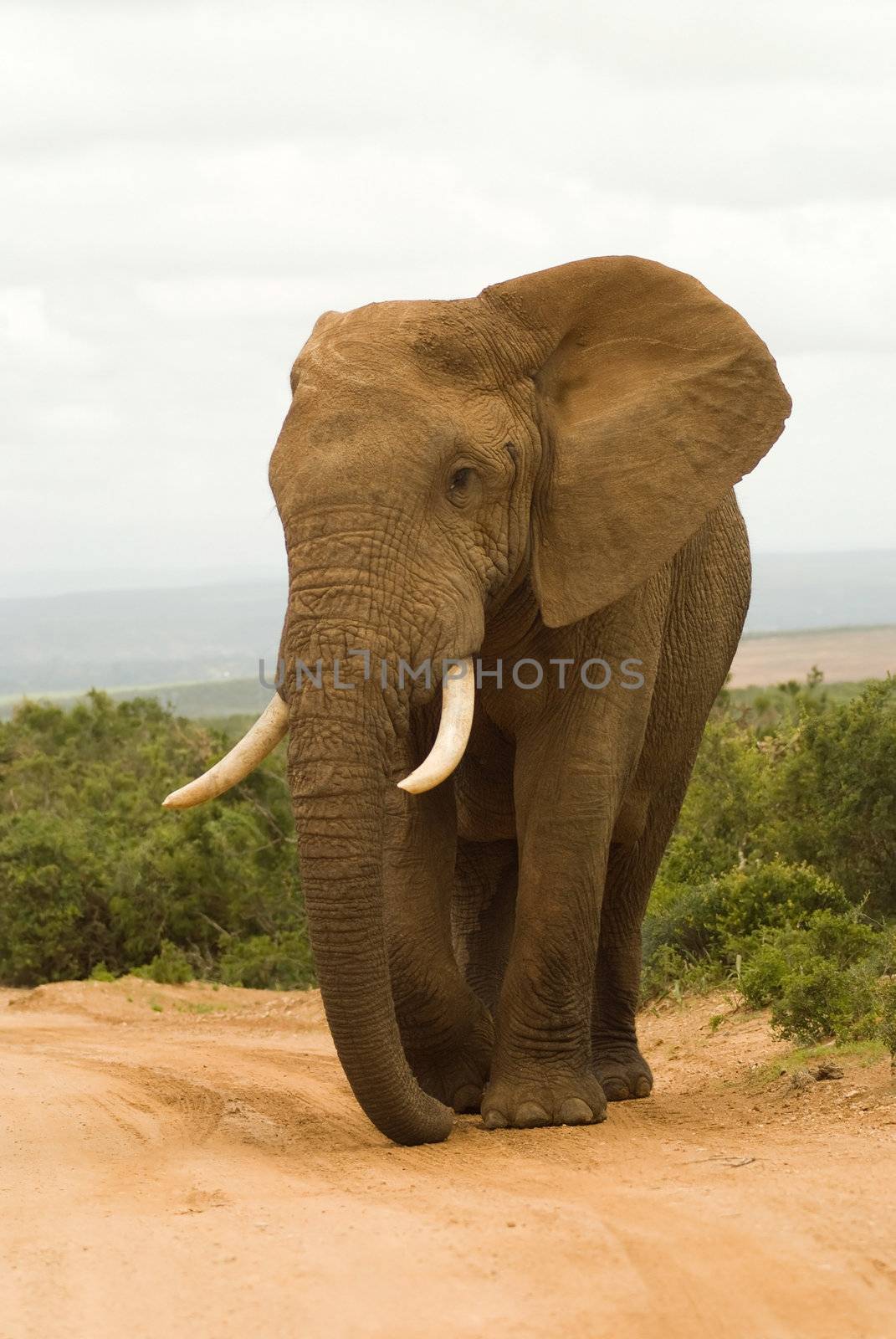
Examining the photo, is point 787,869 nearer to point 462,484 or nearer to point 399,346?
point 462,484

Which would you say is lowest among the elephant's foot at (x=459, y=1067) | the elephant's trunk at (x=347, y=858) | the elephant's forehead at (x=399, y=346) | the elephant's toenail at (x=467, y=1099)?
the elephant's toenail at (x=467, y=1099)

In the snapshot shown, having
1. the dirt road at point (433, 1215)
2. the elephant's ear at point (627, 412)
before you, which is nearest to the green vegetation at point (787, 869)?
the dirt road at point (433, 1215)

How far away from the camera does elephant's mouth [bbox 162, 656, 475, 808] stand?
19.9 feet

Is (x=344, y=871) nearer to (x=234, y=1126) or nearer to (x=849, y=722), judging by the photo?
(x=234, y=1126)

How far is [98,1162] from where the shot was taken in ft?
19.6

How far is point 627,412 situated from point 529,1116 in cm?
270

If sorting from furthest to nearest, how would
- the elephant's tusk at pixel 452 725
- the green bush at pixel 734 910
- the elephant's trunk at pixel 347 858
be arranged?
the green bush at pixel 734 910
the elephant's tusk at pixel 452 725
the elephant's trunk at pixel 347 858

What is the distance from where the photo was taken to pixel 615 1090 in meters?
7.98

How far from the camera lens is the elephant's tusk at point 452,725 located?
5906 millimetres

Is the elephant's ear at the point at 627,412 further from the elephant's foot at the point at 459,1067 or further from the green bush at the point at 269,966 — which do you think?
the green bush at the point at 269,966

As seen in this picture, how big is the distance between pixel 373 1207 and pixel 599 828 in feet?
7.58

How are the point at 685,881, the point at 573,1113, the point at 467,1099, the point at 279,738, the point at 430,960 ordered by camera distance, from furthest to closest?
the point at 685,881
the point at 467,1099
the point at 573,1113
the point at 430,960
the point at 279,738

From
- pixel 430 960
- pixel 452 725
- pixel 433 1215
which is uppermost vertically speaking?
pixel 452 725

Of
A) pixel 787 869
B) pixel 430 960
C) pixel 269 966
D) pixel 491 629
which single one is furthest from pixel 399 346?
pixel 269 966
